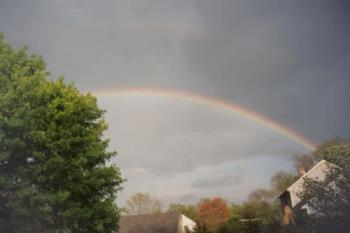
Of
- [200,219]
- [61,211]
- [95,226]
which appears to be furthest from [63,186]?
[200,219]

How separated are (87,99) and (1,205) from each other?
8.09m

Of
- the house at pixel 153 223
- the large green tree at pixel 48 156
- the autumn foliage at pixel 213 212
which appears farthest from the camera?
the autumn foliage at pixel 213 212

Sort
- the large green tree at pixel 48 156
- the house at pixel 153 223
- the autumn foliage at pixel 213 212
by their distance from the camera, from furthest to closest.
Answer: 1. the autumn foliage at pixel 213 212
2. the house at pixel 153 223
3. the large green tree at pixel 48 156

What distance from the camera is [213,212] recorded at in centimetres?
8506

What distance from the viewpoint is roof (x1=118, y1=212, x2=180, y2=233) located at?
64250mm

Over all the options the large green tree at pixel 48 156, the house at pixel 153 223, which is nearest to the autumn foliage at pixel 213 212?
the house at pixel 153 223

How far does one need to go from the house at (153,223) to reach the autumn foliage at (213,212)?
46.2ft

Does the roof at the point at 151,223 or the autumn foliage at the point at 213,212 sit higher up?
the autumn foliage at the point at 213,212

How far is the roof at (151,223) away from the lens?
64.2m

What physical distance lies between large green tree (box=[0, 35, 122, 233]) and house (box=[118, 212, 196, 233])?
37.5 meters

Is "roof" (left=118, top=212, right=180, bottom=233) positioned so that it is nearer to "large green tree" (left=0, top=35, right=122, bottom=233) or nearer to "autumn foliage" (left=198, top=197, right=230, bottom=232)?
"autumn foliage" (left=198, top=197, right=230, bottom=232)

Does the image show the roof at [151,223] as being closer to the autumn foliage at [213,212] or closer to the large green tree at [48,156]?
the autumn foliage at [213,212]

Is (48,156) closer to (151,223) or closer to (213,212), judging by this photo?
(151,223)

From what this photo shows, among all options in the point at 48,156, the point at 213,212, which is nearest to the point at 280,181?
the point at 213,212
